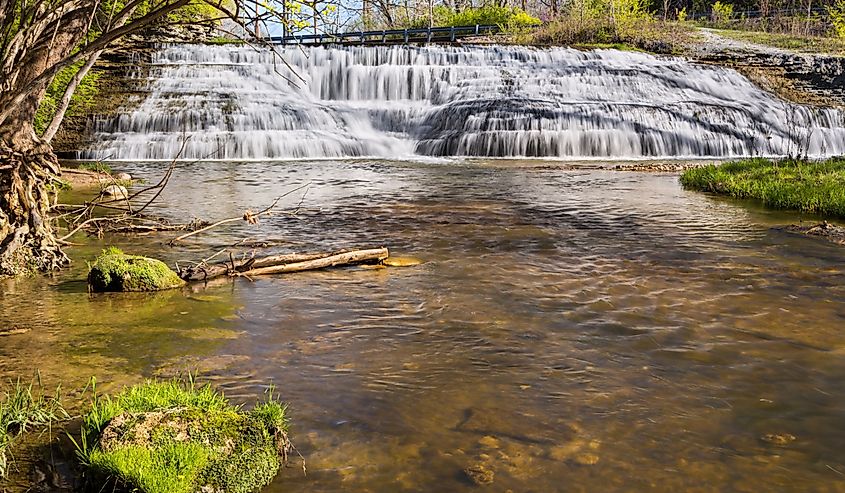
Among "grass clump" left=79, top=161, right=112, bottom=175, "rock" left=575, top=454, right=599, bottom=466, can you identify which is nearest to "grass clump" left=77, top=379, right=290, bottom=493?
"rock" left=575, top=454, right=599, bottom=466

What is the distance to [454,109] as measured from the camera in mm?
26156

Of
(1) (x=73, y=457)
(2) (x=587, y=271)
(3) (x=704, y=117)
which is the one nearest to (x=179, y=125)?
(3) (x=704, y=117)

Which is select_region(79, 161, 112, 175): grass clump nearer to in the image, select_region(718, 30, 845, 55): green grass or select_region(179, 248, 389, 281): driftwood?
select_region(179, 248, 389, 281): driftwood

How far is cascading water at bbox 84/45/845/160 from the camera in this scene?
23922 mm

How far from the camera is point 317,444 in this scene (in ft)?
11.5

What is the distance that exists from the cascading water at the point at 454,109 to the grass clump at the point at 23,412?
17.5 m

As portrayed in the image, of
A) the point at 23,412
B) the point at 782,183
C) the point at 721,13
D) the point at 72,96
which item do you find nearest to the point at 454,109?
the point at 72,96

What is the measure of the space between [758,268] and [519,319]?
10.2 ft

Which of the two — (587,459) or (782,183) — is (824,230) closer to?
(782,183)

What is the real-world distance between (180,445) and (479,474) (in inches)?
48.5

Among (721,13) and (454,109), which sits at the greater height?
(721,13)

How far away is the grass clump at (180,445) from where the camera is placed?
9.68ft

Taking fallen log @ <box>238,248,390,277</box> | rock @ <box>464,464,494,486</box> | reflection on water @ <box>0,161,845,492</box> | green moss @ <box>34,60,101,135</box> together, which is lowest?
rock @ <box>464,464,494,486</box>

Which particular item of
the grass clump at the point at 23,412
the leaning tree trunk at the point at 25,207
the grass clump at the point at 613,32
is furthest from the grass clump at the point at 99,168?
the grass clump at the point at 613,32
